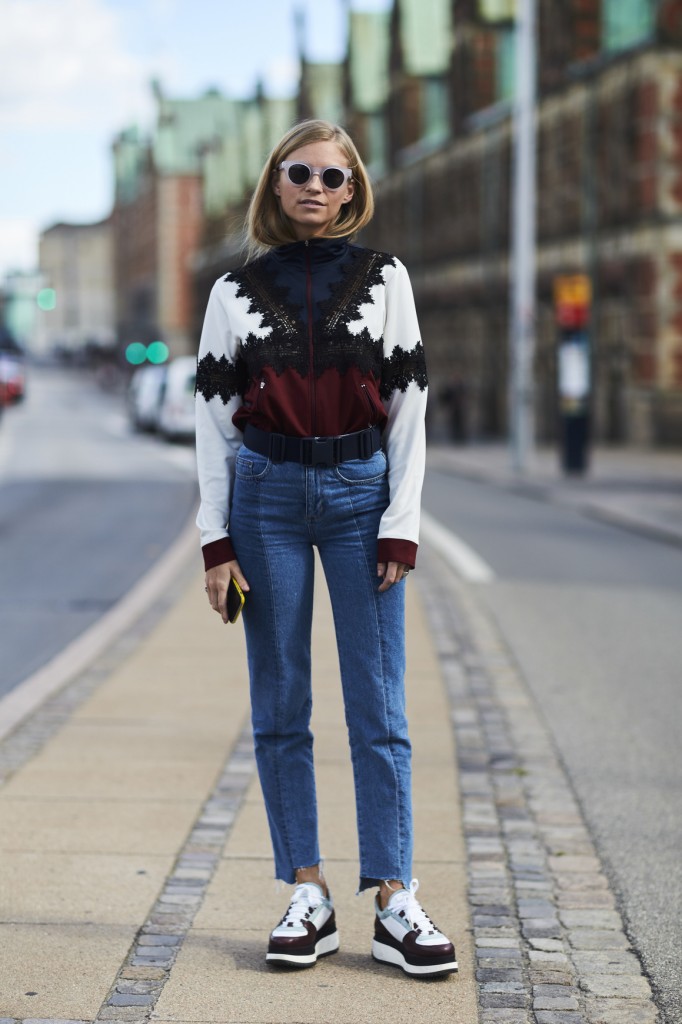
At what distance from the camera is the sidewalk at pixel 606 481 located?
18.8 metres

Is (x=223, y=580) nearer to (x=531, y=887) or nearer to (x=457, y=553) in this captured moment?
→ (x=531, y=887)

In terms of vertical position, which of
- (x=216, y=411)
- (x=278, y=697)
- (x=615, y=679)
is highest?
(x=216, y=411)

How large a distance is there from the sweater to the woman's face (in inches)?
1.8

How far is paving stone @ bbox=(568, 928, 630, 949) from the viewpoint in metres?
4.03

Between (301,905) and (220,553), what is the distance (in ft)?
2.84

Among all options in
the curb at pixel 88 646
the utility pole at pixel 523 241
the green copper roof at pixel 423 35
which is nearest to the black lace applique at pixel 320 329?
the curb at pixel 88 646

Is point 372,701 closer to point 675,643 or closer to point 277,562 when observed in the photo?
point 277,562

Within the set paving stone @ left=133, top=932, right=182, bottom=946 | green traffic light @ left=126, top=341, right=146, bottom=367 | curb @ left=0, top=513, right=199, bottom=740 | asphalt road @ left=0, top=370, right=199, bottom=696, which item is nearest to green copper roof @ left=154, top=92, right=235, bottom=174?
green traffic light @ left=126, top=341, right=146, bottom=367

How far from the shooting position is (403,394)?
12.4ft

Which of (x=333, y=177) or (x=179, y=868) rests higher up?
(x=333, y=177)

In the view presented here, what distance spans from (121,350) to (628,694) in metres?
113

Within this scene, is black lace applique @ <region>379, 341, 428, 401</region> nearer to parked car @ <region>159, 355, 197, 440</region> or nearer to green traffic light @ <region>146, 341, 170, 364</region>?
parked car @ <region>159, 355, 197, 440</region>

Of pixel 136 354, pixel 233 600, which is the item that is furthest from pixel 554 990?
pixel 136 354

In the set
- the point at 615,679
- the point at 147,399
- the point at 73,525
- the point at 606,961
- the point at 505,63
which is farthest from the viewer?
the point at 505,63
